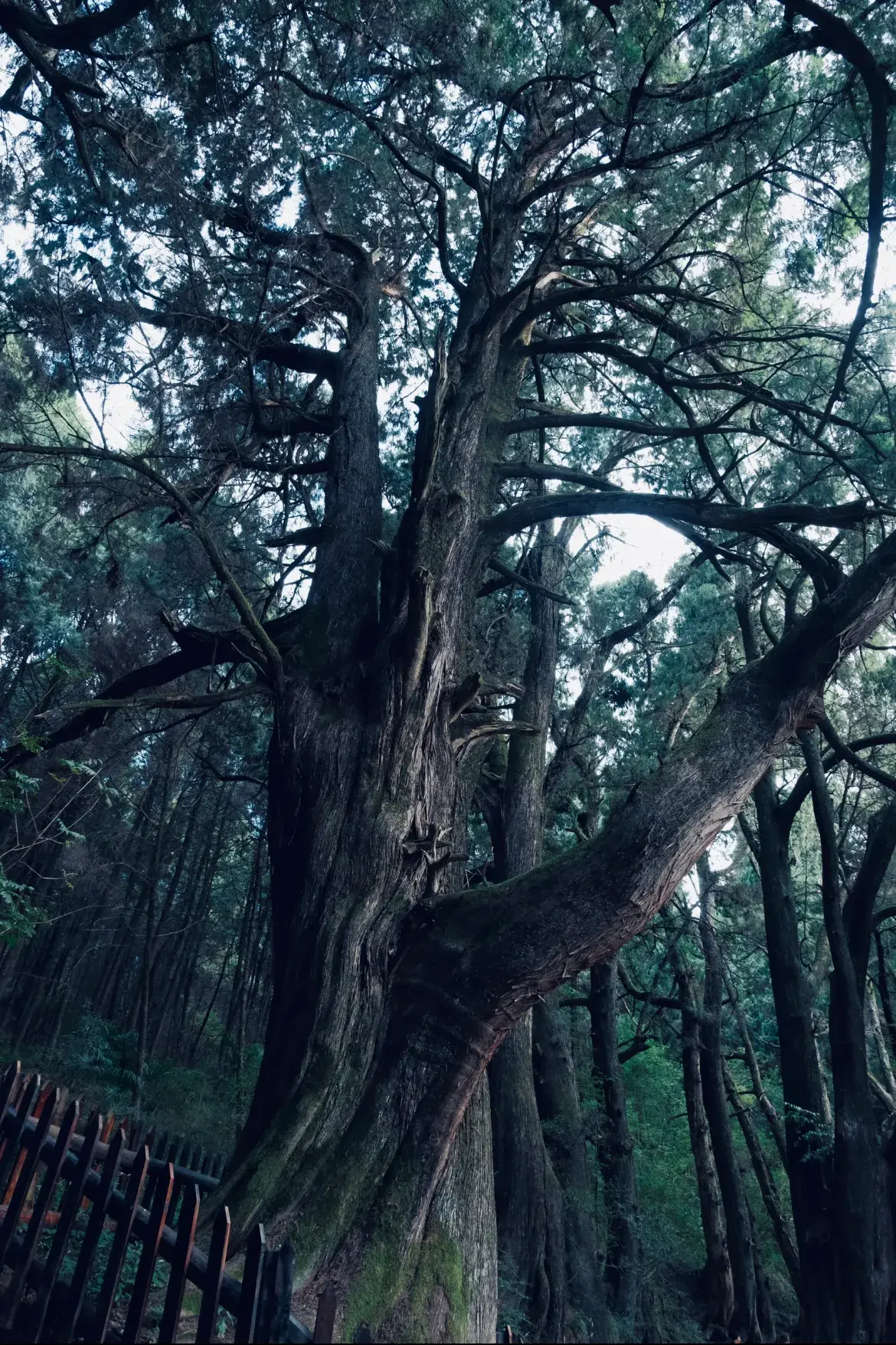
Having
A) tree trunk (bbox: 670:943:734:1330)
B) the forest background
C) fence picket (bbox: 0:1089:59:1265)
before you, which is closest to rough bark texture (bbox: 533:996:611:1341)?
the forest background

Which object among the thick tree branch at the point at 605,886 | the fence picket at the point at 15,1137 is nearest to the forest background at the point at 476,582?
the thick tree branch at the point at 605,886

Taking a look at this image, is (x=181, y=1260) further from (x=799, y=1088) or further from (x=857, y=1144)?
(x=799, y=1088)

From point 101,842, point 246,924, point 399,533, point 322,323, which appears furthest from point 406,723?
point 246,924

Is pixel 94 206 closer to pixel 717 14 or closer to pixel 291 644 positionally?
pixel 291 644

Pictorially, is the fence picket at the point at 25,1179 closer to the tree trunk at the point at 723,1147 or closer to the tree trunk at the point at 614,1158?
the tree trunk at the point at 614,1158

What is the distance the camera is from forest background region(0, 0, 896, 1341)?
12.8 ft

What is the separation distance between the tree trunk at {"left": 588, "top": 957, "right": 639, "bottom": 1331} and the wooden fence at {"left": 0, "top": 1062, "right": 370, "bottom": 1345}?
6.57 meters

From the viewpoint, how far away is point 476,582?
5.73 m

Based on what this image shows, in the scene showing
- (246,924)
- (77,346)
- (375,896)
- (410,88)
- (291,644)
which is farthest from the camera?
(246,924)

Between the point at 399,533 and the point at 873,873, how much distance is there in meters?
4.35

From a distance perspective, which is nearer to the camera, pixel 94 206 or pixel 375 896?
pixel 375 896

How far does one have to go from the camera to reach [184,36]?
20.2 ft

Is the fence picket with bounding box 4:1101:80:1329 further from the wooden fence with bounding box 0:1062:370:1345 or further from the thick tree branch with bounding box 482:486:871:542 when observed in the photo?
the thick tree branch with bounding box 482:486:871:542

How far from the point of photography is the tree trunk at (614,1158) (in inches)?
371
